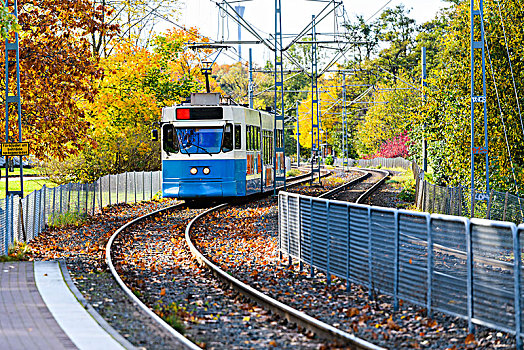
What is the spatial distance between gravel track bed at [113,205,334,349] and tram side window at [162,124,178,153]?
307 inches

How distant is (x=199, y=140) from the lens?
85.5 ft

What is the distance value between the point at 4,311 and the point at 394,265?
519 cm

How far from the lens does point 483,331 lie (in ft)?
29.1

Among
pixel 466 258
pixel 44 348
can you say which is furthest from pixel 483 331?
pixel 44 348

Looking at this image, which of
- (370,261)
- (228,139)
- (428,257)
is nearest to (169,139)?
(228,139)

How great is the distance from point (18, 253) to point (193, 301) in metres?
6.47

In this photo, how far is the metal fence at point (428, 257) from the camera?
8.30 m

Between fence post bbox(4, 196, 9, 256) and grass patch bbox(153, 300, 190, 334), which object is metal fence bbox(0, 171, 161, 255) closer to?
fence post bbox(4, 196, 9, 256)

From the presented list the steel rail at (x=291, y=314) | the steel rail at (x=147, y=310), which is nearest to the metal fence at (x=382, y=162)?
the steel rail at (x=147, y=310)

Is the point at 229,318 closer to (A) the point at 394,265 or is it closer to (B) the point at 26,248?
(A) the point at 394,265

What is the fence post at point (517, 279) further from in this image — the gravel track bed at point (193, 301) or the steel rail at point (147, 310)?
the steel rail at point (147, 310)

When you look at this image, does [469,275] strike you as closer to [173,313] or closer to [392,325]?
[392,325]

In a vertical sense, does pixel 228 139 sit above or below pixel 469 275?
above

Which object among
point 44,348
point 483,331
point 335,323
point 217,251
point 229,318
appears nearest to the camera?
point 44,348
